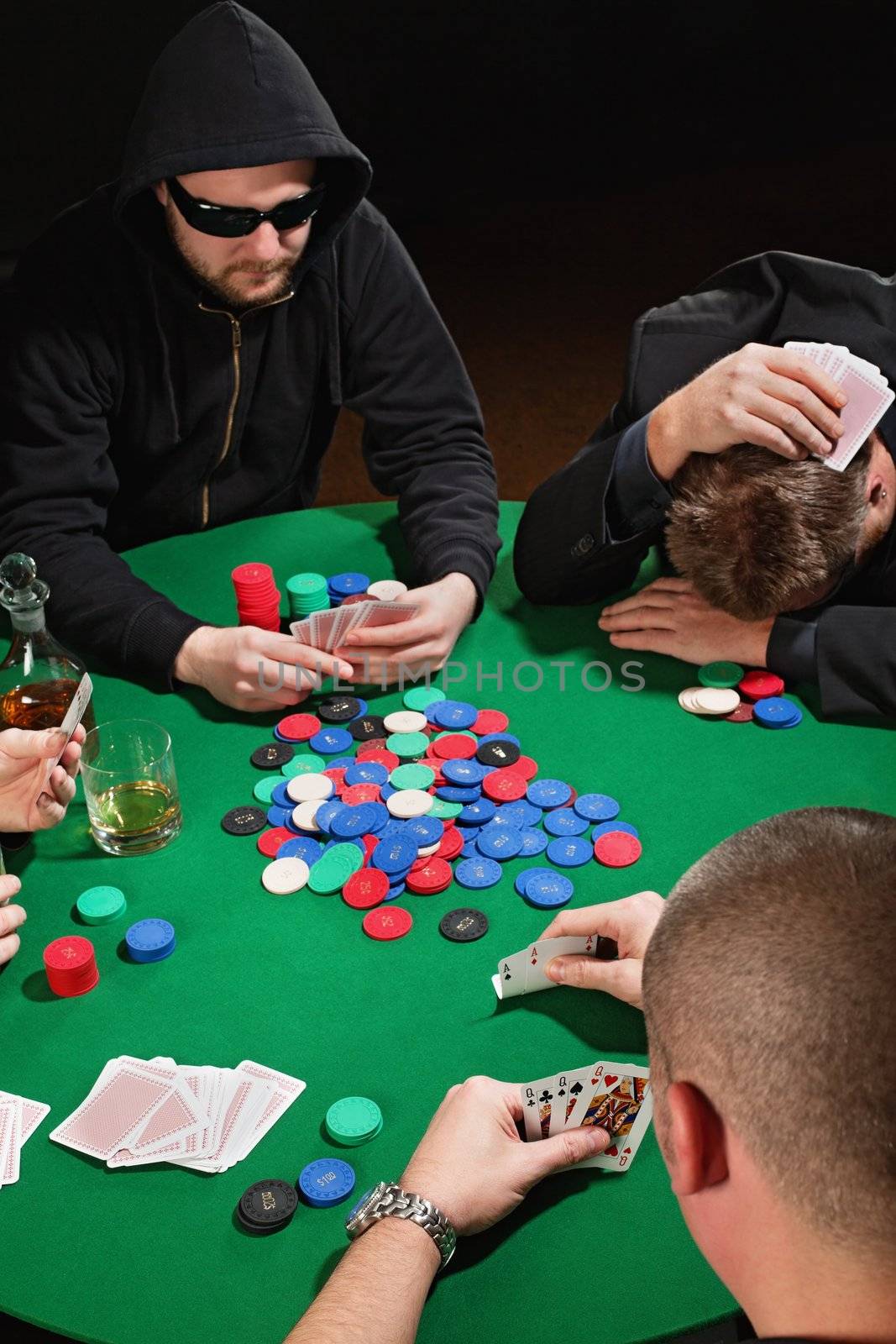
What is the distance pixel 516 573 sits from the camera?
2.71 m

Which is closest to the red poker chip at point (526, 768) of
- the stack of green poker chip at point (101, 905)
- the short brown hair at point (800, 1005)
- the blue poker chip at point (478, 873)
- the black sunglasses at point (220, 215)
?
the blue poker chip at point (478, 873)

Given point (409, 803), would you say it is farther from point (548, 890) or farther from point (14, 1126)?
point (14, 1126)

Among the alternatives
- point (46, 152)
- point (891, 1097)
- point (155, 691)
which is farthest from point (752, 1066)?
point (46, 152)

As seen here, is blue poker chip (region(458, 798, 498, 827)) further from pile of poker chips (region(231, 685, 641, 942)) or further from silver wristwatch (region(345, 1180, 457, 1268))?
silver wristwatch (region(345, 1180, 457, 1268))

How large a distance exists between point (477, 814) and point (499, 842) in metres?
0.07

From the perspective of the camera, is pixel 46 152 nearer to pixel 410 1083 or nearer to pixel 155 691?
pixel 155 691

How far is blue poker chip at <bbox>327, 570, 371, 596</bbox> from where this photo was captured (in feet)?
8.80

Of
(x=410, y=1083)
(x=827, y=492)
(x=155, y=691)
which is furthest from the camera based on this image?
(x=155, y=691)

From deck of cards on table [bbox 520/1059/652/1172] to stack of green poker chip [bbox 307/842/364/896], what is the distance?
0.51m

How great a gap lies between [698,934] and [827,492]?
1.32 metres

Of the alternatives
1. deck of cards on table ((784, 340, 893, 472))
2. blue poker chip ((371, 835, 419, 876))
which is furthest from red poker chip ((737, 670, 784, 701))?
blue poker chip ((371, 835, 419, 876))

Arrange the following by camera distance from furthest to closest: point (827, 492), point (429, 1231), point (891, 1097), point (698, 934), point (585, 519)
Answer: point (585, 519), point (827, 492), point (429, 1231), point (698, 934), point (891, 1097)

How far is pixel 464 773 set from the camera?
2.13 meters

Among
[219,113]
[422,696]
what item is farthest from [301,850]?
[219,113]
